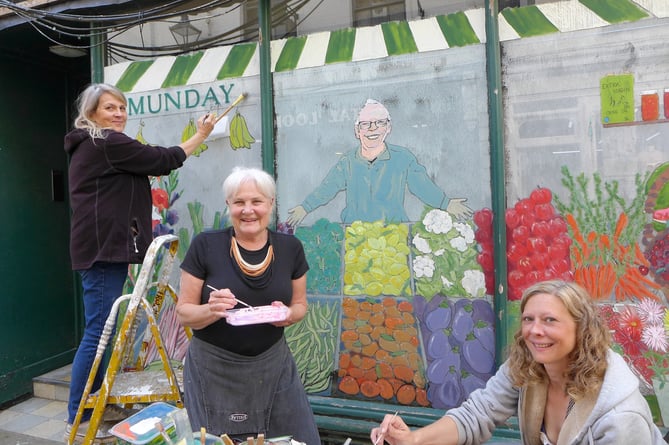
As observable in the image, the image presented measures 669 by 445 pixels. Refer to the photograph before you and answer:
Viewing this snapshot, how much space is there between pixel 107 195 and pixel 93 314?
64cm

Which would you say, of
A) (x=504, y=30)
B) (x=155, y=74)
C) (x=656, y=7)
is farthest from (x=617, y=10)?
(x=155, y=74)

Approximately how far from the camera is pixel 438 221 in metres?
3.22

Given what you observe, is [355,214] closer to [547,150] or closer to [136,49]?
[547,150]

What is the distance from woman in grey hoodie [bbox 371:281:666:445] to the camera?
1616 mm

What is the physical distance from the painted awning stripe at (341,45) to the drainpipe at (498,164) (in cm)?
85

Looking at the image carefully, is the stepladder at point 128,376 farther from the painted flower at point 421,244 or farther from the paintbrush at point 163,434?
the painted flower at point 421,244

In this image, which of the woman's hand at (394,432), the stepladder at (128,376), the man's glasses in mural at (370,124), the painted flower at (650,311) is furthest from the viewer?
the man's glasses in mural at (370,124)

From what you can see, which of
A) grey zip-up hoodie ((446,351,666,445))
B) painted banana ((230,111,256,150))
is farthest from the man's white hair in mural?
grey zip-up hoodie ((446,351,666,445))

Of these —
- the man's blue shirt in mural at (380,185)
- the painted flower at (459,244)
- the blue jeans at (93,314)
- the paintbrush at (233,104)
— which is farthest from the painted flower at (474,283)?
the blue jeans at (93,314)

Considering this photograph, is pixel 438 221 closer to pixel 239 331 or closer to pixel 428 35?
pixel 428 35

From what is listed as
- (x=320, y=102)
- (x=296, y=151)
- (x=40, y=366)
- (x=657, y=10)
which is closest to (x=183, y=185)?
(x=296, y=151)

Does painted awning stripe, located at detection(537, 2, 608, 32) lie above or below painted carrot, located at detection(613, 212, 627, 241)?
above

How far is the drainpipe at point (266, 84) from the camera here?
141 inches

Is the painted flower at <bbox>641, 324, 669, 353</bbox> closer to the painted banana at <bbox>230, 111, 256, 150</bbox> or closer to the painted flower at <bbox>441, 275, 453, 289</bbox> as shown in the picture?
the painted flower at <bbox>441, 275, 453, 289</bbox>
